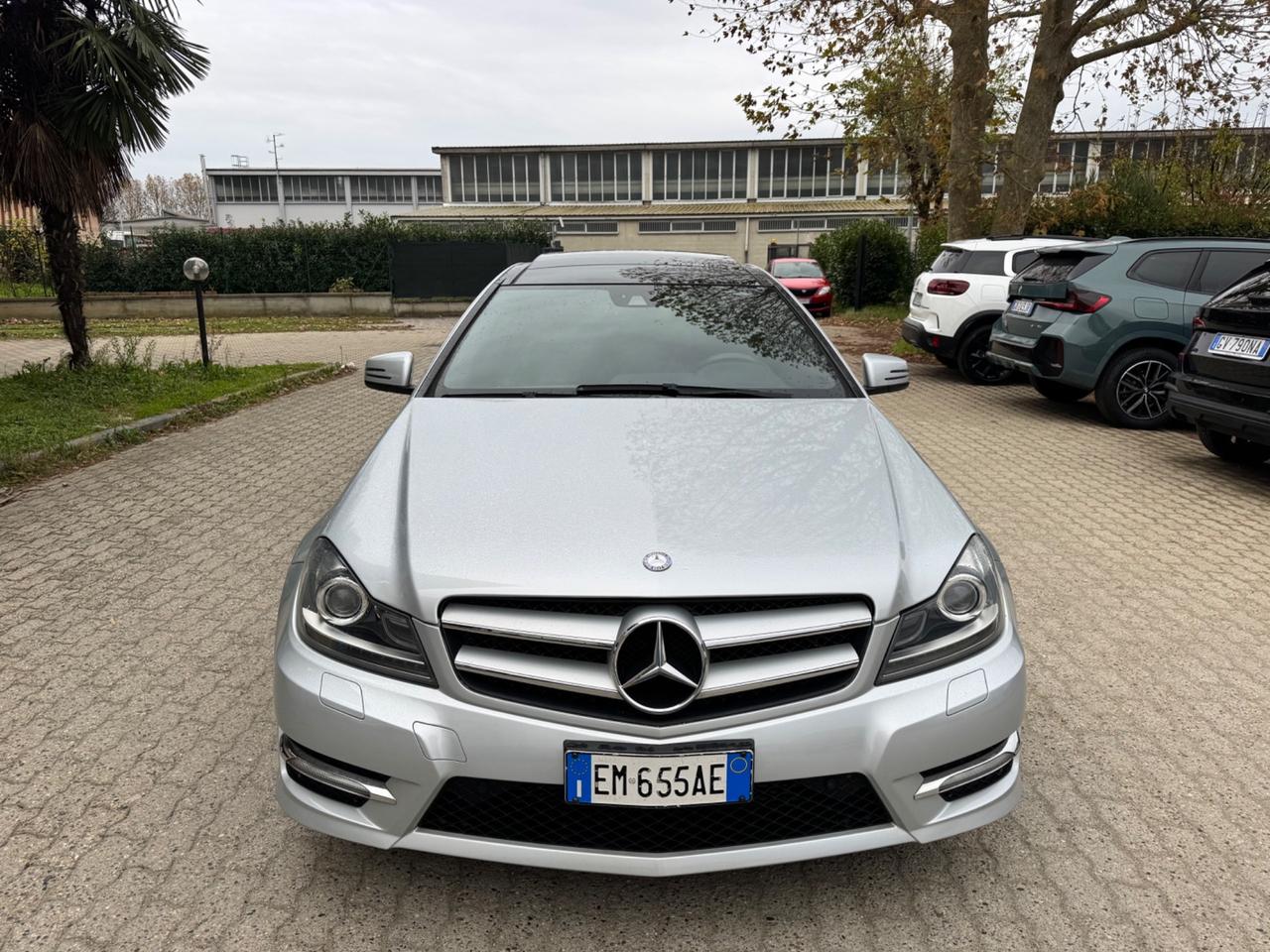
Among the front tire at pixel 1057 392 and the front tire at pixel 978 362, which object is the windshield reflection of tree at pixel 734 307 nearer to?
the front tire at pixel 1057 392

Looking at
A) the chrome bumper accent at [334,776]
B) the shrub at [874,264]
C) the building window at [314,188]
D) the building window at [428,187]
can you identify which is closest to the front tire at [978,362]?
the chrome bumper accent at [334,776]

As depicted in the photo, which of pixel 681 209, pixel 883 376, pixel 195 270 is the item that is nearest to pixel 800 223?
pixel 681 209

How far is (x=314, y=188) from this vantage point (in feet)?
266

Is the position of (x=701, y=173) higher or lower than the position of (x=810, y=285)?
higher

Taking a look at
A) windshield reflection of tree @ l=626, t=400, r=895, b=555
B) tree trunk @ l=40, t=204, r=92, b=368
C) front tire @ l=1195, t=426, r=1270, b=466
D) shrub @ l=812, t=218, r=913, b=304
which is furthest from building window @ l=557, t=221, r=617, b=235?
windshield reflection of tree @ l=626, t=400, r=895, b=555

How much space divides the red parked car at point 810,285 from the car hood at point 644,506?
18.1m

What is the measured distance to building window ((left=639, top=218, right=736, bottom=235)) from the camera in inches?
2259

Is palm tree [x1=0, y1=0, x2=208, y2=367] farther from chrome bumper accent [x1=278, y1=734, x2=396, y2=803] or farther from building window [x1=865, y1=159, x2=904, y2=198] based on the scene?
building window [x1=865, y1=159, x2=904, y2=198]

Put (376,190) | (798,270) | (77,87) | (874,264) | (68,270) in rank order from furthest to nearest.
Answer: (376,190), (874,264), (798,270), (68,270), (77,87)

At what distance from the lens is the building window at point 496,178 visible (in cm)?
6322

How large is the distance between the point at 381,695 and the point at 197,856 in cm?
93

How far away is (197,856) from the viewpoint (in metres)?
2.55

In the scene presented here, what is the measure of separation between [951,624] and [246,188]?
295 ft

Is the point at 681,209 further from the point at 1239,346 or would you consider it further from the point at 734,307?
the point at 734,307
